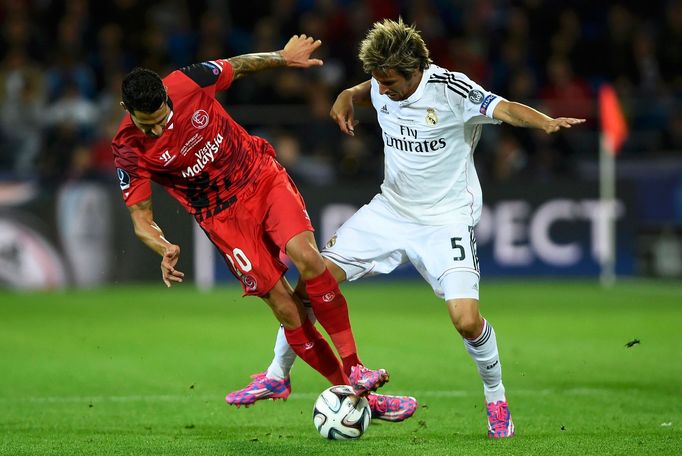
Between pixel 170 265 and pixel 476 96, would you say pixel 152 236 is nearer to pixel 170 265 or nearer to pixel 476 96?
pixel 170 265

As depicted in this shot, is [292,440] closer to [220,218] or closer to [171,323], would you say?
[220,218]

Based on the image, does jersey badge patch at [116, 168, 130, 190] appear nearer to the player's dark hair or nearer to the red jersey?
the red jersey

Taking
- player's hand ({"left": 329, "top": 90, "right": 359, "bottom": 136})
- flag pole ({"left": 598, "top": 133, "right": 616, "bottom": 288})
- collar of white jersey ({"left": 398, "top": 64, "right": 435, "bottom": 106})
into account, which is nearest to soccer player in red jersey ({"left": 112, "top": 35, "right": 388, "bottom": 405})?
player's hand ({"left": 329, "top": 90, "right": 359, "bottom": 136})

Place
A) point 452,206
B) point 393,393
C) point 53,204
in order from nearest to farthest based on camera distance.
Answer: point 452,206 → point 393,393 → point 53,204

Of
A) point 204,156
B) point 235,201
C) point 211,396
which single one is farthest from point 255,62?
point 211,396

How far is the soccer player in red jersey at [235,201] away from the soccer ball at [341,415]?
0.54ft

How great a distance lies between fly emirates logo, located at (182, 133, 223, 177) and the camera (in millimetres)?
6699

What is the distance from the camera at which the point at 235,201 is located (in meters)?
6.85

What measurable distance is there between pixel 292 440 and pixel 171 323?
612 centimetres

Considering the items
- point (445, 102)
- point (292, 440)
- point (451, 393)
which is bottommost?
point (451, 393)

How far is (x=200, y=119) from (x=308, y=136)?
380 inches

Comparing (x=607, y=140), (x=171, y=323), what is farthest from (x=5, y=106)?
(x=607, y=140)

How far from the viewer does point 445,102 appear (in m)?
6.73

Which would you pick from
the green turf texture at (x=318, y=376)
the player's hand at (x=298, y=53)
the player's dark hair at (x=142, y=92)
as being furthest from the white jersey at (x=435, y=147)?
the player's dark hair at (x=142, y=92)
